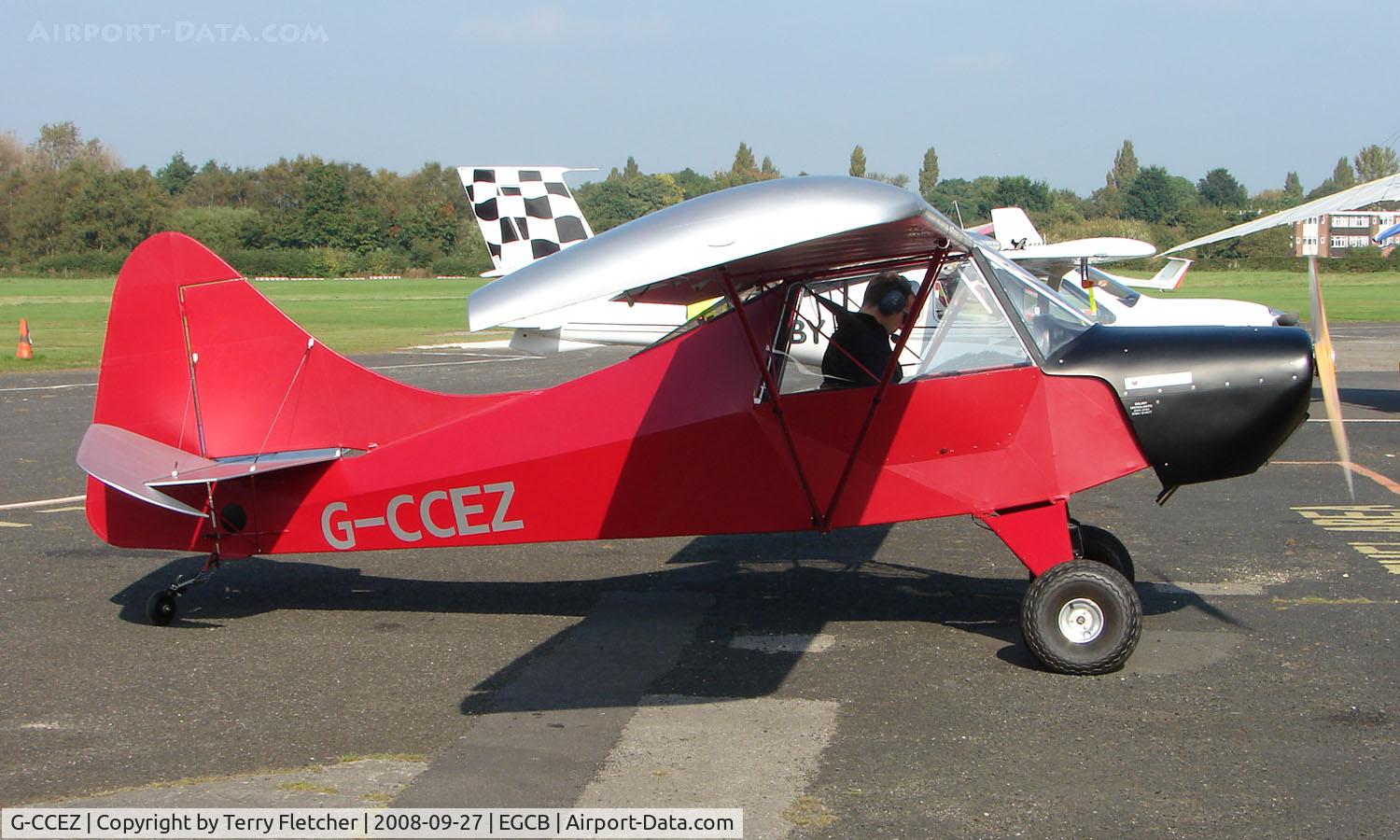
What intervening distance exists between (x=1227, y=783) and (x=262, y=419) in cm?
526

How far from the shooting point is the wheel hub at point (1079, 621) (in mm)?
5746

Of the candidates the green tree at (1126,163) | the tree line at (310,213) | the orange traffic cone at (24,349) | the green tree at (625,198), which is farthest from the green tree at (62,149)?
the green tree at (1126,163)

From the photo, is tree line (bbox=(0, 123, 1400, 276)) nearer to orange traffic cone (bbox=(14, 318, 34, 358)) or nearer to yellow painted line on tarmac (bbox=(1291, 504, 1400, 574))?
orange traffic cone (bbox=(14, 318, 34, 358))

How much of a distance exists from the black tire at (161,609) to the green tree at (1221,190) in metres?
135

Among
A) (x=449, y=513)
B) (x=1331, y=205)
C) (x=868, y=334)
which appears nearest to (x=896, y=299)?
(x=868, y=334)

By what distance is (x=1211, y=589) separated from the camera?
7.32m

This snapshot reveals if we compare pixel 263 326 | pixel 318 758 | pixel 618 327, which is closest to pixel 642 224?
pixel 318 758

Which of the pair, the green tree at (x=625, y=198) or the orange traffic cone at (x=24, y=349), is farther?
the green tree at (x=625, y=198)

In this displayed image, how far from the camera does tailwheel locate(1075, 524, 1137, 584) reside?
6.92 metres

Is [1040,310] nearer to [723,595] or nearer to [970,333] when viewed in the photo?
[970,333]

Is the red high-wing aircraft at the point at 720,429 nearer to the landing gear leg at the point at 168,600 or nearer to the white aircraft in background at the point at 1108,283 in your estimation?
the landing gear leg at the point at 168,600

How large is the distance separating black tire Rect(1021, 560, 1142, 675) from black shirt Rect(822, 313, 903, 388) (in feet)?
4.28

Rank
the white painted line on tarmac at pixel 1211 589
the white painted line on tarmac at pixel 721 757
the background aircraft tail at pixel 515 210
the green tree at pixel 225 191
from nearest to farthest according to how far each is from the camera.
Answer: the white painted line on tarmac at pixel 721 757 → the white painted line on tarmac at pixel 1211 589 → the background aircraft tail at pixel 515 210 → the green tree at pixel 225 191

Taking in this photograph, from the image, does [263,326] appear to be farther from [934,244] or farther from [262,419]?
[934,244]
